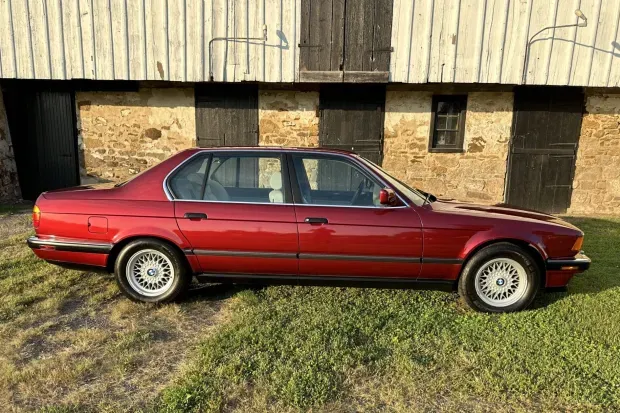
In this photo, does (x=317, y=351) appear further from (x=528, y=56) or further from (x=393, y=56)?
(x=528, y=56)

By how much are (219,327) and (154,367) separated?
0.64 metres

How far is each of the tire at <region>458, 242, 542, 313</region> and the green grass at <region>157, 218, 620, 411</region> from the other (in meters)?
0.13

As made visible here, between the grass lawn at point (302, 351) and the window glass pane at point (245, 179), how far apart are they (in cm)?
97

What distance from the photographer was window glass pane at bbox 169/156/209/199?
3.59 meters

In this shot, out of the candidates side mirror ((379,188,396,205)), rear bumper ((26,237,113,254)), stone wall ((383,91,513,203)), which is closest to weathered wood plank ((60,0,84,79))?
rear bumper ((26,237,113,254))

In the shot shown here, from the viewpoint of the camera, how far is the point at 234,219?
346 cm

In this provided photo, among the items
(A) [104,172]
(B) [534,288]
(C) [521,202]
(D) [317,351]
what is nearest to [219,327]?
(D) [317,351]

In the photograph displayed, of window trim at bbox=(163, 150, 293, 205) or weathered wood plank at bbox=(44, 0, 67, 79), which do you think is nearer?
window trim at bbox=(163, 150, 293, 205)

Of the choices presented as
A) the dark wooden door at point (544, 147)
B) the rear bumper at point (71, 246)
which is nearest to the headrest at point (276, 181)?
the rear bumper at point (71, 246)

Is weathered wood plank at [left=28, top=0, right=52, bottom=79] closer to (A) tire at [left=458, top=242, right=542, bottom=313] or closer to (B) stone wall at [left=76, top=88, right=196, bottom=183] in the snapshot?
(B) stone wall at [left=76, top=88, right=196, bottom=183]

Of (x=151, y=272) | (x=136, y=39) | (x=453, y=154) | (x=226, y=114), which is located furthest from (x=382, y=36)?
(x=151, y=272)

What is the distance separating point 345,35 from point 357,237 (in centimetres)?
541

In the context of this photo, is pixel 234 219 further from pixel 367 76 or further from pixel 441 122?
pixel 441 122

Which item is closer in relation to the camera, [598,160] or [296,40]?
[296,40]
